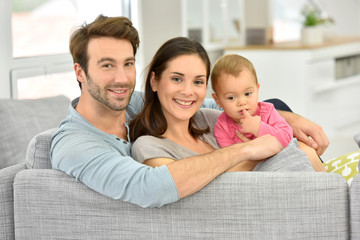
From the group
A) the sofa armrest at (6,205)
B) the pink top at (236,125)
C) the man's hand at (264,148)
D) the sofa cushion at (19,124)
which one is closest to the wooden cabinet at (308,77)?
the sofa cushion at (19,124)

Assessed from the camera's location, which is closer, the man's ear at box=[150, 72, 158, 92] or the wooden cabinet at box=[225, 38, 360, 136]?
the man's ear at box=[150, 72, 158, 92]

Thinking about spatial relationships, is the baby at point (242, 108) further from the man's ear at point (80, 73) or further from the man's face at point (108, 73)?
the man's ear at point (80, 73)

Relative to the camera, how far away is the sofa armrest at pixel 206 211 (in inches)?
58.1

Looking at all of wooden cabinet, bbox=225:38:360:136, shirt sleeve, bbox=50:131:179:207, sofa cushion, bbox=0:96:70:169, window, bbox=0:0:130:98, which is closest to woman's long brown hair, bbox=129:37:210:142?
shirt sleeve, bbox=50:131:179:207

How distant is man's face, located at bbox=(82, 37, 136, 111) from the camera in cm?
190

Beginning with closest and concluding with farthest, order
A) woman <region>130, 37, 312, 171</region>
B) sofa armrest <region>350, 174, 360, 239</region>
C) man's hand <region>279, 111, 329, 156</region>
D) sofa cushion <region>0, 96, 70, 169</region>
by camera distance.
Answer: sofa armrest <region>350, 174, 360, 239</region> < woman <region>130, 37, 312, 171</region> < man's hand <region>279, 111, 329, 156</region> < sofa cushion <region>0, 96, 70, 169</region>

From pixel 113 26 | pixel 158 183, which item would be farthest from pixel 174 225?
pixel 113 26

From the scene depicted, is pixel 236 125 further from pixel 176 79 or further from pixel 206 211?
pixel 206 211

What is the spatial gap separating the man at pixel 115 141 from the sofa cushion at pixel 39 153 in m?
0.05

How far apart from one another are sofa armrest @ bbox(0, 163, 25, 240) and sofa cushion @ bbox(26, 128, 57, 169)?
3.0 inches

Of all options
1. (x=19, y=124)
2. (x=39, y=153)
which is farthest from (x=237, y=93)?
(x=19, y=124)

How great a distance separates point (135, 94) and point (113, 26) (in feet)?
1.39

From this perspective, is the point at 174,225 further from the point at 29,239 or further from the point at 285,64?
the point at 285,64

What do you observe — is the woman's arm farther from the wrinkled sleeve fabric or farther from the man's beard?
the man's beard
